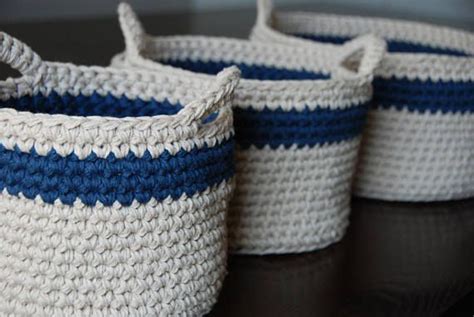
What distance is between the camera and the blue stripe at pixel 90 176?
54 centimetres

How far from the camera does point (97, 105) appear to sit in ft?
2.37

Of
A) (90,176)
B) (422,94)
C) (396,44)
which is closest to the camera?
(90,176)

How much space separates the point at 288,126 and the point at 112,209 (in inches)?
9.1

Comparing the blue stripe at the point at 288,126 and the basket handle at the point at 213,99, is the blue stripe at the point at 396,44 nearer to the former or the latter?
the blue stripe at the point at 288,126

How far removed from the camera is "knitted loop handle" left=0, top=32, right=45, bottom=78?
0.64 meters

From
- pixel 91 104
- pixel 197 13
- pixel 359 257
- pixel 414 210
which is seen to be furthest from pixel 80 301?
pixel 197 13

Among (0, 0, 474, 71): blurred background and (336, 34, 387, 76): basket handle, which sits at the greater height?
(336, 34, 387, 76): basket handle

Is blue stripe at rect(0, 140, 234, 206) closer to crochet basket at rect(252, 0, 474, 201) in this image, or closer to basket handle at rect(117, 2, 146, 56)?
basket handle at rect(117, 2, 146, 56)

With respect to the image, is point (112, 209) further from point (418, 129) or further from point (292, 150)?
point (418, 129)

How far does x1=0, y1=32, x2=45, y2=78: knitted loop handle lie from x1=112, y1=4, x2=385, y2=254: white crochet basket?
125mm

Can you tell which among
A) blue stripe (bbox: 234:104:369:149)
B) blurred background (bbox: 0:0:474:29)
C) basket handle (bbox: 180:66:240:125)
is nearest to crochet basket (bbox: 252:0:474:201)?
blue stripe (bbox: 234:104:369:149)

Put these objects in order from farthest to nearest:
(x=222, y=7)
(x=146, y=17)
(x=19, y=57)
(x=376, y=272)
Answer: (x=222, y=7)
(x=146, y=17)
(x=376, y=272)
(x=19, y=57)

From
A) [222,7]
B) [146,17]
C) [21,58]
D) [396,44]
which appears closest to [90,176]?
[21,58]

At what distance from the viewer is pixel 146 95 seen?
0.72 meters
